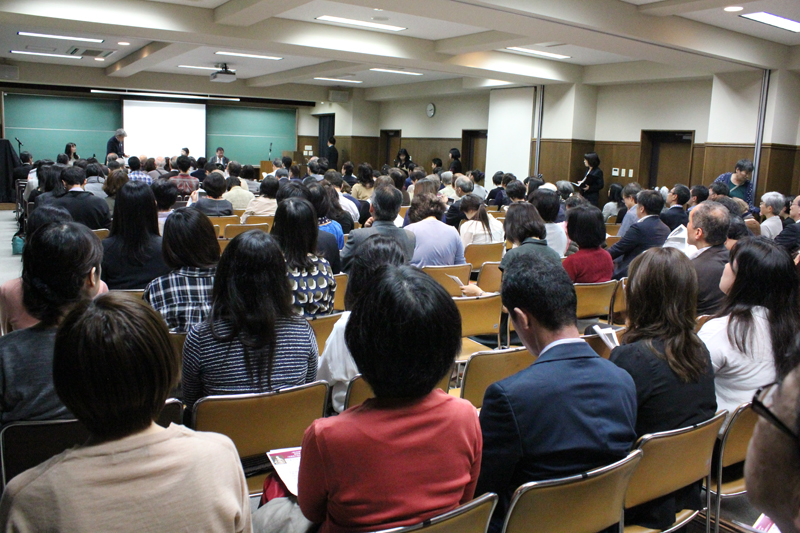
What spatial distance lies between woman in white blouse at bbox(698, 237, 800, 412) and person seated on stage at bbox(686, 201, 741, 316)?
112 cm

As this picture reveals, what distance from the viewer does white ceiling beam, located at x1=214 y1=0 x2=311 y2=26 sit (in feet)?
21.2

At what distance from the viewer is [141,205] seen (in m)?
3.50

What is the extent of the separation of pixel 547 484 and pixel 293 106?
17.9m

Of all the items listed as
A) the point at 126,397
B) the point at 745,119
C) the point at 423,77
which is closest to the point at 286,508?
the point at 126,397

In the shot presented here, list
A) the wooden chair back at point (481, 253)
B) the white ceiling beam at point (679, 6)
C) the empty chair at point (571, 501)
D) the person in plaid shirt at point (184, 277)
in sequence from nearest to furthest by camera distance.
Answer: the empty chair at point (571, 501) → the person in plaid shirt at point (184, 277) → the wooden chair back at point (481, 253) → the white ceiling beam at point (679, 6)

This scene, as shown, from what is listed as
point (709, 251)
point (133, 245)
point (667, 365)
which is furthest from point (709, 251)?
point (133, 245)

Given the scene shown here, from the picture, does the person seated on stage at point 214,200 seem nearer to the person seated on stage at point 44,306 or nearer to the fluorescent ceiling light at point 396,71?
the person seated on stage at point 44,306

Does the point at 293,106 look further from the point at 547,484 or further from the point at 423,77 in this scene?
the point at 547,484

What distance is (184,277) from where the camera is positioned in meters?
2.68

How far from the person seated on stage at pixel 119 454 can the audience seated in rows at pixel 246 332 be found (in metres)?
0.93

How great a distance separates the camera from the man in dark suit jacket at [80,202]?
208 inches

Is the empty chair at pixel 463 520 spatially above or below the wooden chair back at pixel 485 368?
above

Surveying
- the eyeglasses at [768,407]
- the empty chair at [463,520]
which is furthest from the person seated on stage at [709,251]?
the eyeglasses at [768,407]

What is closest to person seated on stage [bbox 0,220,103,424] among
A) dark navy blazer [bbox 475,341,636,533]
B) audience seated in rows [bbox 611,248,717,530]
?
dark navy blazer [bbox 475,341,636,533]
